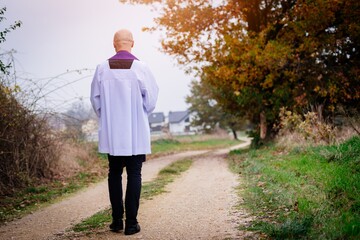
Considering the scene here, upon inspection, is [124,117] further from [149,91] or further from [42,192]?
[42,192]

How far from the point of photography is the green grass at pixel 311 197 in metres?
3.32

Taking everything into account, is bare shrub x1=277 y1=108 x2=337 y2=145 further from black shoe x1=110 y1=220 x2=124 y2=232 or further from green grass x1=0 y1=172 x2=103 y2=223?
black shoe x1=110 y1=220 x2=124 y2=232

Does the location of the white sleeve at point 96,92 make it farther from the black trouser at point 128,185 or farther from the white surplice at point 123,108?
the black trouser at point 128,185

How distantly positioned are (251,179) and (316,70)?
829cm

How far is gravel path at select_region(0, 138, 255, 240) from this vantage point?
3.95 metres

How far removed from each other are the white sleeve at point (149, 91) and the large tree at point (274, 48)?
8.84 metres

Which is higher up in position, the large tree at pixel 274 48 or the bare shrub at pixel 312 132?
the large tree at pixel 274 48

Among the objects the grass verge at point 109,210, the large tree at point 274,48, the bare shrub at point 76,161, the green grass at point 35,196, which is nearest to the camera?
the grass verge at point 109,210

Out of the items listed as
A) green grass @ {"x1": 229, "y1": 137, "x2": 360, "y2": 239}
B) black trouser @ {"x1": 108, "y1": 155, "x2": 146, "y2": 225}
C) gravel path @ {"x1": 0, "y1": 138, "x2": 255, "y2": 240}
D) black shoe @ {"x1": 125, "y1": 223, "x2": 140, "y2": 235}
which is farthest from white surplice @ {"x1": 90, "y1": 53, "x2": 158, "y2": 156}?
green grass @ {"x1": 229, "y1": 137, "x2": 360, "y2": 239}

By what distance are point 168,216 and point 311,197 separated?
1834mm

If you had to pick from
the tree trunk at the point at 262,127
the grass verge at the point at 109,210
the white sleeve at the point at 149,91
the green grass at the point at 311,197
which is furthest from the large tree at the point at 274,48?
the white sleeve at the point at 149,91

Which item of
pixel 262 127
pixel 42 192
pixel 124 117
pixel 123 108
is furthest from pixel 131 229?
pixel 262 127

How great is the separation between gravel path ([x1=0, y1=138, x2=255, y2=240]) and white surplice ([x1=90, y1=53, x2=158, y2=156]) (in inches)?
38.2

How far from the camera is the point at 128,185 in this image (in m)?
4.11
